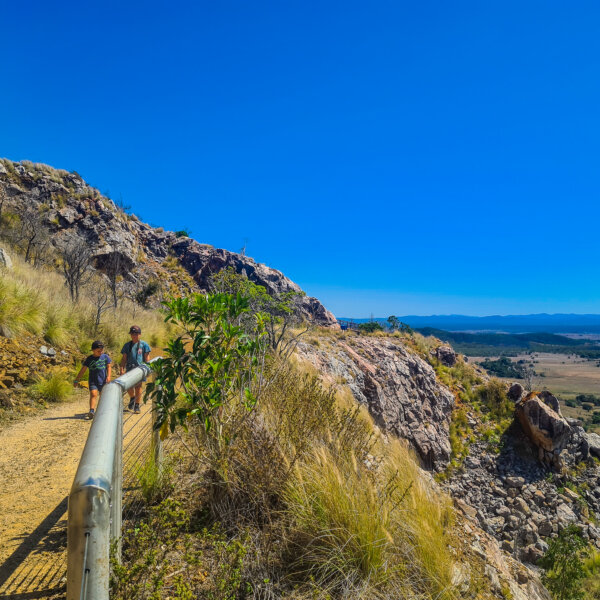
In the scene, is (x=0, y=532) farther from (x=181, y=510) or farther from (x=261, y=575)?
(x=261, y=575)

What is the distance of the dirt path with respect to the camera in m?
2.29

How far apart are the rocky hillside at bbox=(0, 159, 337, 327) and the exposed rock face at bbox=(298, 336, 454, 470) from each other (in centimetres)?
864

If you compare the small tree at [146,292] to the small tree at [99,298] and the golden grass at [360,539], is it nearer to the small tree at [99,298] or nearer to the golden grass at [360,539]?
the small tree at [99,298]

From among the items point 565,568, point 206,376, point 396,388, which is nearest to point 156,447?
point 206,376

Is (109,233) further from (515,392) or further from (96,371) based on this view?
(515,392)

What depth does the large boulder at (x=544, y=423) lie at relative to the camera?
53.8ft

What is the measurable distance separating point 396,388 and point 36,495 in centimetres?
1586

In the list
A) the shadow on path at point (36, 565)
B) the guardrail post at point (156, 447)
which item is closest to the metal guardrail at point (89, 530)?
the shadow on path at point (36, 565)

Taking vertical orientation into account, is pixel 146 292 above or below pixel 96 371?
above

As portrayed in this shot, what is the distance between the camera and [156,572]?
217 centimetres

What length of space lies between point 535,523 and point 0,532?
1577 cm

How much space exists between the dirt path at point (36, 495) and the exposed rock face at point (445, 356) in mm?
21339

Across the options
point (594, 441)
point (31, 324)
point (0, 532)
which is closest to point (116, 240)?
point (31, 324)

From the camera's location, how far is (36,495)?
3445mm
